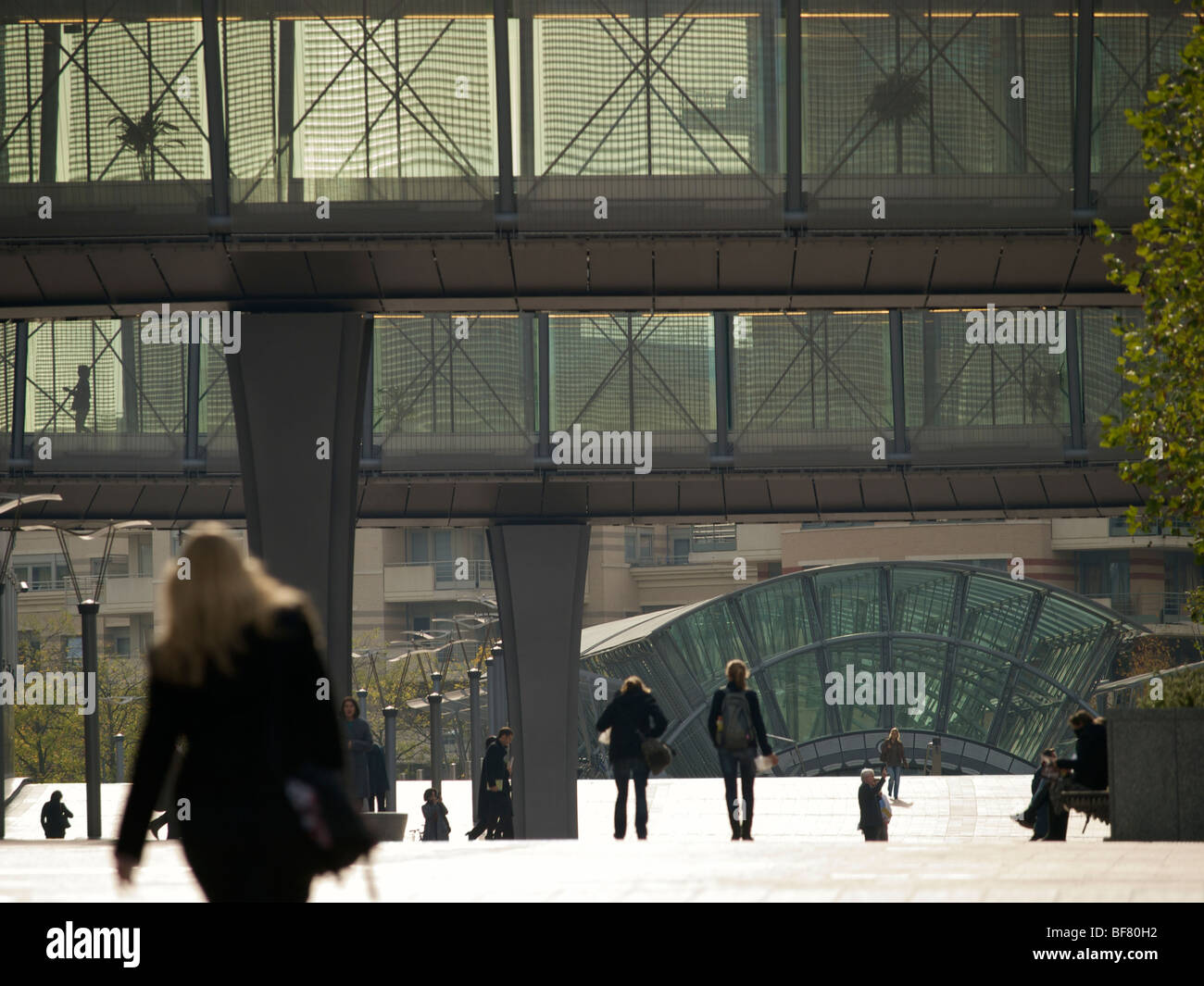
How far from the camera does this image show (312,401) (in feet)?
67.5

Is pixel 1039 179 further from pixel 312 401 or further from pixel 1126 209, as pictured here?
pixel 312 401

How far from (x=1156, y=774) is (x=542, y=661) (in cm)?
2189

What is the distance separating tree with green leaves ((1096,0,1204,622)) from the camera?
519 inches

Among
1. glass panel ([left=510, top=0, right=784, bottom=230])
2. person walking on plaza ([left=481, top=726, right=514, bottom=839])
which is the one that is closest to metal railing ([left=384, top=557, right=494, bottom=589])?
person walking on plaza ([left=481, top=726, right=514, bottom=839])

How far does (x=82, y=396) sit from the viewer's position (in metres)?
32.7

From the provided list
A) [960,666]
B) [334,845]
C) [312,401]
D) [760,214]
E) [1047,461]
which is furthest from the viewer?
[960,666]

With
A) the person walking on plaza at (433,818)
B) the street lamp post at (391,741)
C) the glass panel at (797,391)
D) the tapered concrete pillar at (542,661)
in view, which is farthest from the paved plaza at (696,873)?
the street lamp post at (391,741)

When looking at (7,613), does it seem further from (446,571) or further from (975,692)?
(446,571)

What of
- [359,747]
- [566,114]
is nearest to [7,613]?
[359,747]

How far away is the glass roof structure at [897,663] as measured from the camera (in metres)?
55.7

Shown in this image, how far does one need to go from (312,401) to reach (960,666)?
3944 cm

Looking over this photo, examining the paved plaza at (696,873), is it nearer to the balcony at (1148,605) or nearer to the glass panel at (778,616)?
the glass panel at (778,616)
